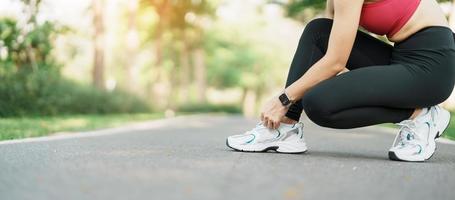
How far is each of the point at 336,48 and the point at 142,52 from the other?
41.7m

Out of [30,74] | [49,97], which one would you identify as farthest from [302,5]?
[30,74]

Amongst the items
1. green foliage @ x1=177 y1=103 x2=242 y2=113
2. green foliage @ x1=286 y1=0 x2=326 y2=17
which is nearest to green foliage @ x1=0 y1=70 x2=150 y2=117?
green foliage @ x1=286 y1=0 x2=326 y2=17

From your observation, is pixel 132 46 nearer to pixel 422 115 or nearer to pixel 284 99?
pixel 284 99

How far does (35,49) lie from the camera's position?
16125mm

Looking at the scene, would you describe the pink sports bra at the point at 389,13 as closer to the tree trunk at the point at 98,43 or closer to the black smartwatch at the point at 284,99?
the black smartwatch at the point at 284,99

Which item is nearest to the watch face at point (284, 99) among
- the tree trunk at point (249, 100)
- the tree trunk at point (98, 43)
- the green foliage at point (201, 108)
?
the tree trunk at point (98, 43)

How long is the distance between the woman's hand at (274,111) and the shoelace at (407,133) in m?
0.76

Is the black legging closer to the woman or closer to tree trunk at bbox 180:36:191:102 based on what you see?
the woman

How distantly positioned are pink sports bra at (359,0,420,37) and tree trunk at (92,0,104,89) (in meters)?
18.2

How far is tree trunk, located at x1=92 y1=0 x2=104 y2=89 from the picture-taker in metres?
22.2

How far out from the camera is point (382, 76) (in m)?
4.59

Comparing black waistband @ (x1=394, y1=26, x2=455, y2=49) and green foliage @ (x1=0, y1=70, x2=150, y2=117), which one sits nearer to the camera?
black waistband @ (x1=394, y1=26, x2=455, y2=49)

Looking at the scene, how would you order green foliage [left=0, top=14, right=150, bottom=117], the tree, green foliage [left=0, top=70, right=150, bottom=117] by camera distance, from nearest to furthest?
1. green foliage [left=0, top=70, right=150, bottom=117]
2. green foliage [left=0, top=14, right=150, bottom=117]
3. the tree

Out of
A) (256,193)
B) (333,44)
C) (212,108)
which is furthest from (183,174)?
(212,108)
